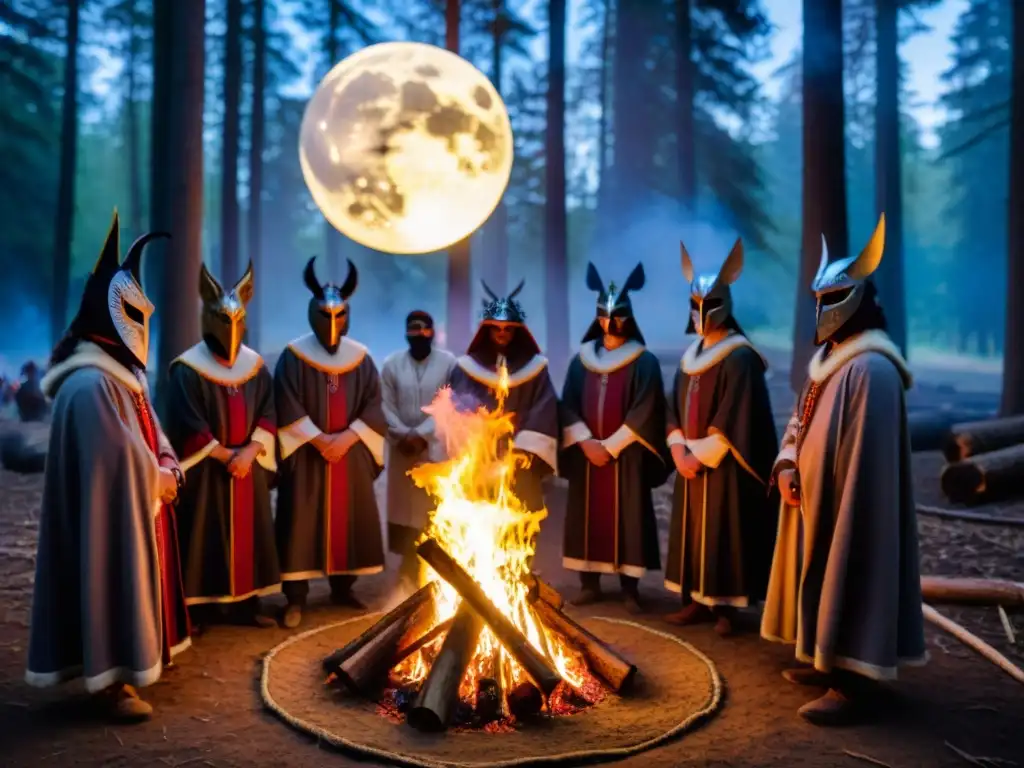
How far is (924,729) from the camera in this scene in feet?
14.9

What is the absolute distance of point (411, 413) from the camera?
7.55 meters

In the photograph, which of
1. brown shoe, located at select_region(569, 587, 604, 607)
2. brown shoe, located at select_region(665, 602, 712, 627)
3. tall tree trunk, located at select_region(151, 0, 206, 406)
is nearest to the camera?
brown shoe, located at select_region(665, 602, 712, 627)

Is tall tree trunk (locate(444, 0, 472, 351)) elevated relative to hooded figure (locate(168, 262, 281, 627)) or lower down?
elevated

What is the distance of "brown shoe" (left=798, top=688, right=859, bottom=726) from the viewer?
465 cm

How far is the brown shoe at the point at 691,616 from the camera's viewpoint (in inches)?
252

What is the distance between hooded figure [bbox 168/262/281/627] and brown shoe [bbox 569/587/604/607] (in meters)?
2.44

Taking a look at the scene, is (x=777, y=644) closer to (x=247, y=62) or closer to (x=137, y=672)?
(x=137, y=672)

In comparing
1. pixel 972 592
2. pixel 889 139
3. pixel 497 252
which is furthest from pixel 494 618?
pixel 497 252

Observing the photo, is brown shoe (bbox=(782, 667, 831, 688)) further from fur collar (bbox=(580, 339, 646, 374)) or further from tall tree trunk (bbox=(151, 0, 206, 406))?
tall tree trunk (bbox=(151, 0, 206, 406))

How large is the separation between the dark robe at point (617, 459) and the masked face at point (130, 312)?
11.2ft

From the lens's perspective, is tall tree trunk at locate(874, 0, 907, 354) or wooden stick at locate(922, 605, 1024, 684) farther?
tall tree trunk at locate(874, 0, 907, 354)

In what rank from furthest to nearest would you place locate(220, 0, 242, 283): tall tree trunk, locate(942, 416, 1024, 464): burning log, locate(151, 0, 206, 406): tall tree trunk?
locate(220, 0, 242, 283): tall tree trunk → locate(942, 416, 1024, 464): burning log → locate(151, 0, 206, 406): tall tree trunk

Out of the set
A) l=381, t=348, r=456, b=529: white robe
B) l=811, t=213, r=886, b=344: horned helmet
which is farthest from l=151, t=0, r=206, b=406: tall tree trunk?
l=811, t=213, r=886, b=344: horned helmet

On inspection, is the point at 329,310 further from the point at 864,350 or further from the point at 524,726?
the point at 864,350
